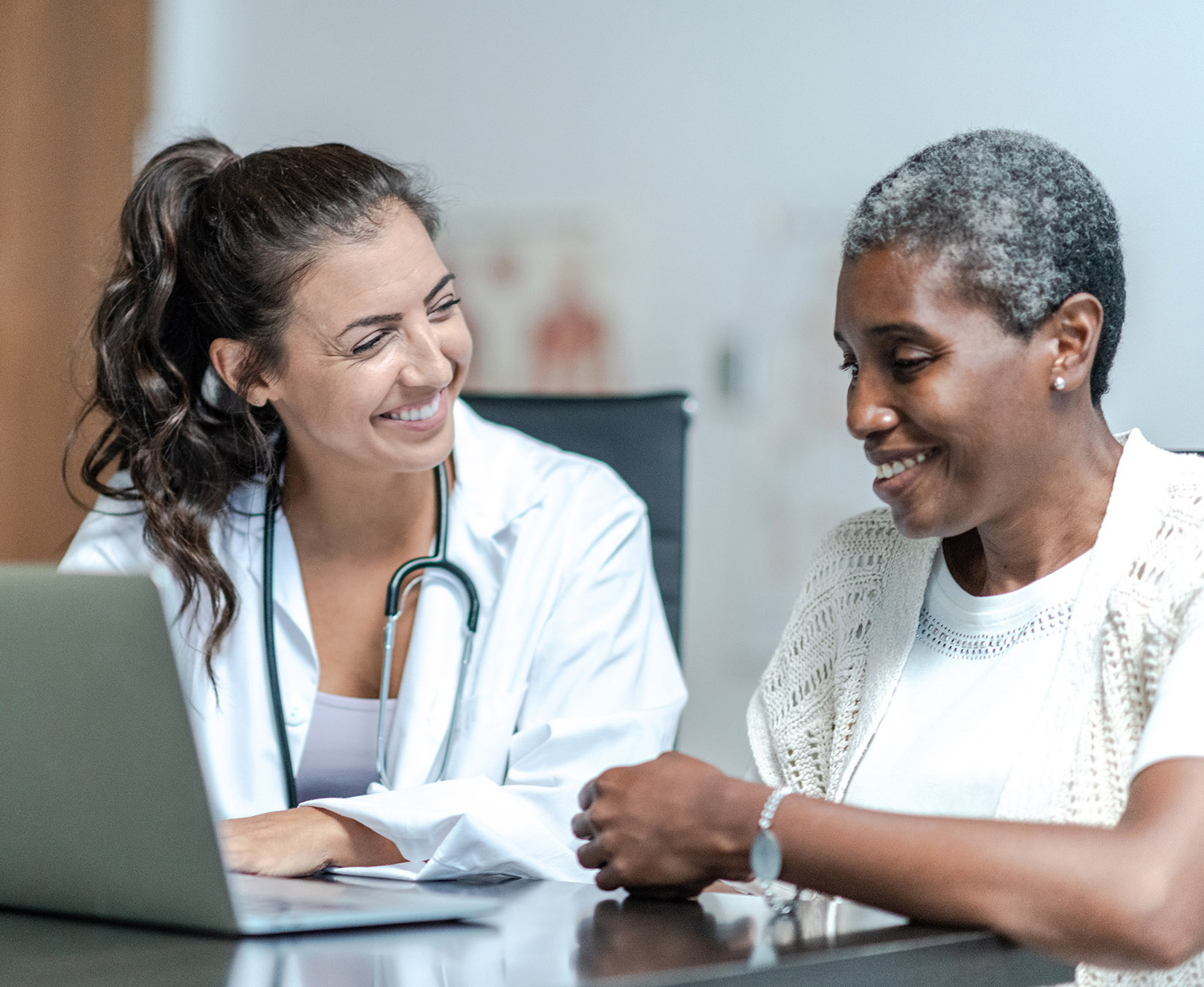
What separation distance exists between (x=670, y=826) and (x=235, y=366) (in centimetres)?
94

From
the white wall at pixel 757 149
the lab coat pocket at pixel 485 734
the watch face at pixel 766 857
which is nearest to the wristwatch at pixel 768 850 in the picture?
the watch face at pixel 766 857

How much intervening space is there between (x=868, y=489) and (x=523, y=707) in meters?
1.02

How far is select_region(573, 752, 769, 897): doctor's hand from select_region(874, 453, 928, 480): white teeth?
12.5 inches

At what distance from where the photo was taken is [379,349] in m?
1.41

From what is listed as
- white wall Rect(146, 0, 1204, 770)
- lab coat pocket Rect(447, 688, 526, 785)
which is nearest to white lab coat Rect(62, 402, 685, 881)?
lab coat pocket Rect(447, 688, 526, 785)

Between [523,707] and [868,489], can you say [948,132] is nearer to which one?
[868,489]

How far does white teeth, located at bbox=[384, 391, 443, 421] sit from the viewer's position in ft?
4.72

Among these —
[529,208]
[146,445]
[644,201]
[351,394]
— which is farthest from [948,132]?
[146,445]

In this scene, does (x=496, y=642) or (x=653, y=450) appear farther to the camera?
(x=653, y=450)

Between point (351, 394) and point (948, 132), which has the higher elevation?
point (948, 132)

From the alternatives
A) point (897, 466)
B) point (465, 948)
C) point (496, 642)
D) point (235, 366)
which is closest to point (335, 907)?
point (465, 948)

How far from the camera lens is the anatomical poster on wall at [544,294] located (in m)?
2.53

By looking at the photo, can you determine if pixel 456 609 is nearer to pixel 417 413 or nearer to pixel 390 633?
pixel 390 633

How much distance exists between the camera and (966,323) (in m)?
0.95
